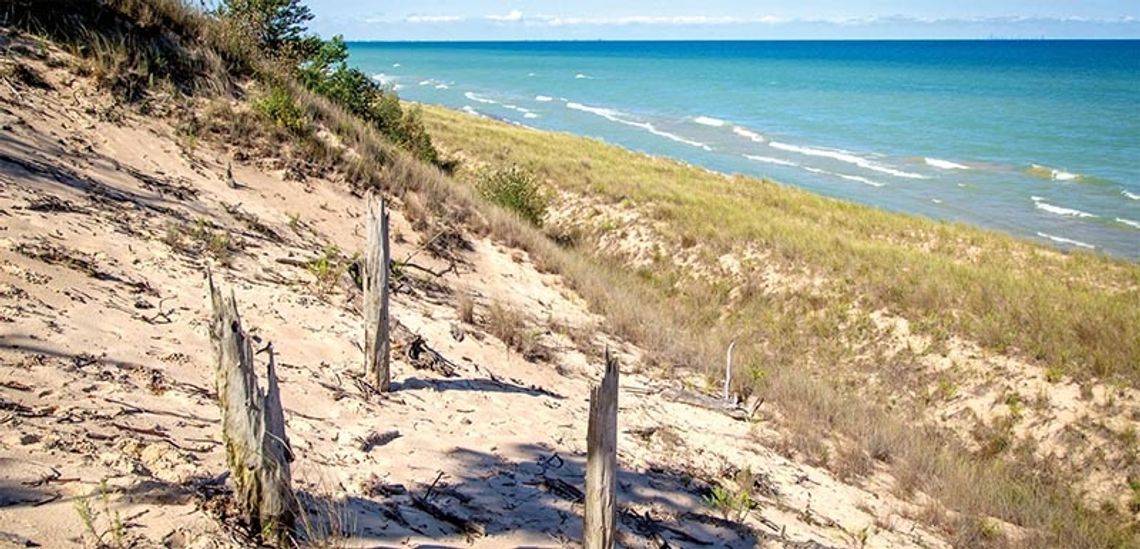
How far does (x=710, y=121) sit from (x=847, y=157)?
1842 centimetres

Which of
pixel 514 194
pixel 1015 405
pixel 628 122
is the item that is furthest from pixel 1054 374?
pixel 628 122

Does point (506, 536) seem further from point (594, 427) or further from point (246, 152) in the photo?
point (246, 152)

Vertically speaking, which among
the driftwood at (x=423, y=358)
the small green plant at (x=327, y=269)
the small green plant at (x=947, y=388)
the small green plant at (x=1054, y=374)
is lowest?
the small green plant at (x=947, y=388)

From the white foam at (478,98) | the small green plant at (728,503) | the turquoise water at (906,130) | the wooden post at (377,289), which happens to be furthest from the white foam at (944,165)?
the white foam at (478,98)

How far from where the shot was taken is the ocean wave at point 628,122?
52781 mm

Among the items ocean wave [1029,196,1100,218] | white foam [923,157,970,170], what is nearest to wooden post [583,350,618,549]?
ocean wave [1029,196,1100,218]

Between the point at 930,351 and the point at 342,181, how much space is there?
442 inches

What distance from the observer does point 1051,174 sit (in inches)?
1585

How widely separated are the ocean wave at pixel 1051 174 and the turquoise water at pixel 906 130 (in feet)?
0.30

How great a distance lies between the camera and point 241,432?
3.51m

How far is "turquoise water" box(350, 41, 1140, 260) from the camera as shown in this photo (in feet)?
115

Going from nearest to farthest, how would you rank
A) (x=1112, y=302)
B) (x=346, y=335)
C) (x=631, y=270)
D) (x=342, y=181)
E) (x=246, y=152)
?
(x=346, y=335) < (x=246, y=152) < (x=342, y=181) < (x=1112, y=302) < (x=631, y=270)

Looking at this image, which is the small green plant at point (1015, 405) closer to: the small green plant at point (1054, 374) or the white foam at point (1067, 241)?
the small green plant at point (1054, 374)

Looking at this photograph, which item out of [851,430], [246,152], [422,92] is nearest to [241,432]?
[851,430]
